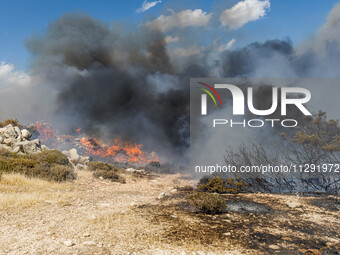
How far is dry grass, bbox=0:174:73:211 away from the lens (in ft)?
22.7

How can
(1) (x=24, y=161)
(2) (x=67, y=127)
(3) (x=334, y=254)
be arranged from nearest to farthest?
(3) (x=334, y=254)
(1) (x=24, y=161)
(2) (x=67, y=127)

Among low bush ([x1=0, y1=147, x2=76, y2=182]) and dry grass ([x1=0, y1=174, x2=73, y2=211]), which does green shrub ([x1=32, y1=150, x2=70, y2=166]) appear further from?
dry grass ([x1=0, y1=174, x2=73, y2=211])

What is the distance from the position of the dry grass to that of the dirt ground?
0.04 m

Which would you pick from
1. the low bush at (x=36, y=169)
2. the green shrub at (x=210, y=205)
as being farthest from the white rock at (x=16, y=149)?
the green shrub at (x=210, y=205)

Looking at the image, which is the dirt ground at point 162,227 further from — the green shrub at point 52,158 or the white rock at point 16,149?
the white rock at point 16,149

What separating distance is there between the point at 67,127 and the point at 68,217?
32.2 meters

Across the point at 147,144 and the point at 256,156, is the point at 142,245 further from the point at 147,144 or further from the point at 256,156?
the point at 147,144

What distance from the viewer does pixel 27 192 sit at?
839cm

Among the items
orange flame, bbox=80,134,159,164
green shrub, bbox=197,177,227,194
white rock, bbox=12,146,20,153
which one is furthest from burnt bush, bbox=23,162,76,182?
orange flame, bbox=80,134,159,164

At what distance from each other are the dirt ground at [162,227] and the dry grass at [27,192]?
39 mm

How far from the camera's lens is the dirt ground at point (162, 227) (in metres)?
4.10

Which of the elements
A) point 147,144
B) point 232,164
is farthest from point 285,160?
point 147,144

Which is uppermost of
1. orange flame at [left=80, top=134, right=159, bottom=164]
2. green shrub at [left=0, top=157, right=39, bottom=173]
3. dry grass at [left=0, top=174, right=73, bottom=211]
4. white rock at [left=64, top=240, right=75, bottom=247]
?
green shrub at [left=0, top=157, right=39, bottom=173]

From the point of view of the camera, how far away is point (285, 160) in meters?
10.7
